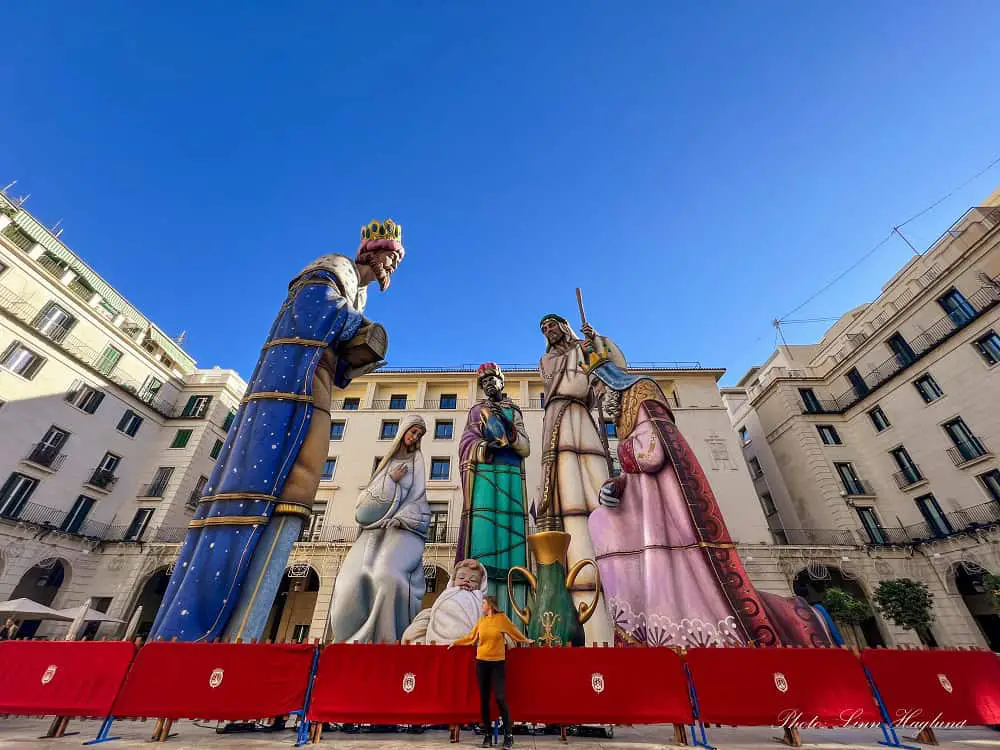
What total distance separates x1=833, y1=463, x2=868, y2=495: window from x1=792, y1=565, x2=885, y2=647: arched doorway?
144 inches

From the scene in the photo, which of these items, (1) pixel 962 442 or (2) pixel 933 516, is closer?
(1) pixel 962 442

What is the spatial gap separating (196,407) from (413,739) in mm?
25363

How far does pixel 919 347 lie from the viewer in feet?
62.7

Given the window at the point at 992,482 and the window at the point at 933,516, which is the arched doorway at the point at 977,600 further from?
the window at the point at 992,482

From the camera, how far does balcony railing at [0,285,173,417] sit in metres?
17.0

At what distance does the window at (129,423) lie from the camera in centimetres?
2097

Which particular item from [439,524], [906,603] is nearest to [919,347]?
[906,603]

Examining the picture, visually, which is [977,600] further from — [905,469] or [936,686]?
[936,686]

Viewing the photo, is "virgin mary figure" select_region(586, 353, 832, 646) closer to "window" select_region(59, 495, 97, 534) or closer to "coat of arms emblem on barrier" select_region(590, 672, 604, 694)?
"coat of arms emblem on barrier" select_region(590, 672, 604, 694)

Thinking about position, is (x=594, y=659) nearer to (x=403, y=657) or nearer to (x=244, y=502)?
(x=403, y=657)

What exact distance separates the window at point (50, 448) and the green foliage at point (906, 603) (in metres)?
31.6

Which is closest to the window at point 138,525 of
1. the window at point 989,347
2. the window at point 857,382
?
the window at point 857,382

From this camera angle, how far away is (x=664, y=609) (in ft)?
15.7

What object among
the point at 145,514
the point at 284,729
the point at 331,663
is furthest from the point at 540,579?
the point at 145,514
